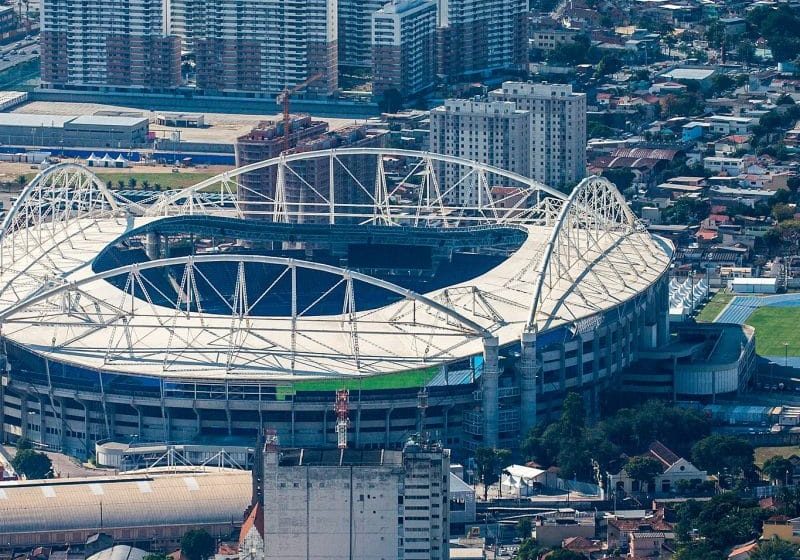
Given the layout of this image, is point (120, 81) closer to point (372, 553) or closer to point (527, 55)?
point (527, 55)

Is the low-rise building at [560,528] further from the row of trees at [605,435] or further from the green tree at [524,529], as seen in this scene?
the row of trees at [605,435]

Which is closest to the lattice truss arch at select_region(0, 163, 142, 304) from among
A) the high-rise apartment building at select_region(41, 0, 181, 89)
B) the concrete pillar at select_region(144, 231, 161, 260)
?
the concrete pillar at select_region(144, 231, 161, 260)

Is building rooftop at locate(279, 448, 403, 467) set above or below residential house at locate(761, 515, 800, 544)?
above

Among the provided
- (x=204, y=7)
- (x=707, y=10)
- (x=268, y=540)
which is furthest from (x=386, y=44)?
(x=268, y=540)

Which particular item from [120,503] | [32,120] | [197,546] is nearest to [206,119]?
[32,120]

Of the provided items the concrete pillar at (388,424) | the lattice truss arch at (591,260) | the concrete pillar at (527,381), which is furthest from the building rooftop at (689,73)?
the concrete pillar at (388,424)

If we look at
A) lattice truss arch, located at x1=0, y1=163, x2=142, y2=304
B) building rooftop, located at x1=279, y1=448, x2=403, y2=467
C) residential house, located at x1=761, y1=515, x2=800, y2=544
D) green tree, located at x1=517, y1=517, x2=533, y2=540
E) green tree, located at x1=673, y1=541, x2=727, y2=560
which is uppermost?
lattice truss arch, located at x1=0, y1=163, x2=142, y2=304

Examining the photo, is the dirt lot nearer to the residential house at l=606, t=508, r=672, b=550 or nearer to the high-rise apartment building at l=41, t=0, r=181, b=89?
the high-rise apartment building at l=41, t=0, r=181, b=89
